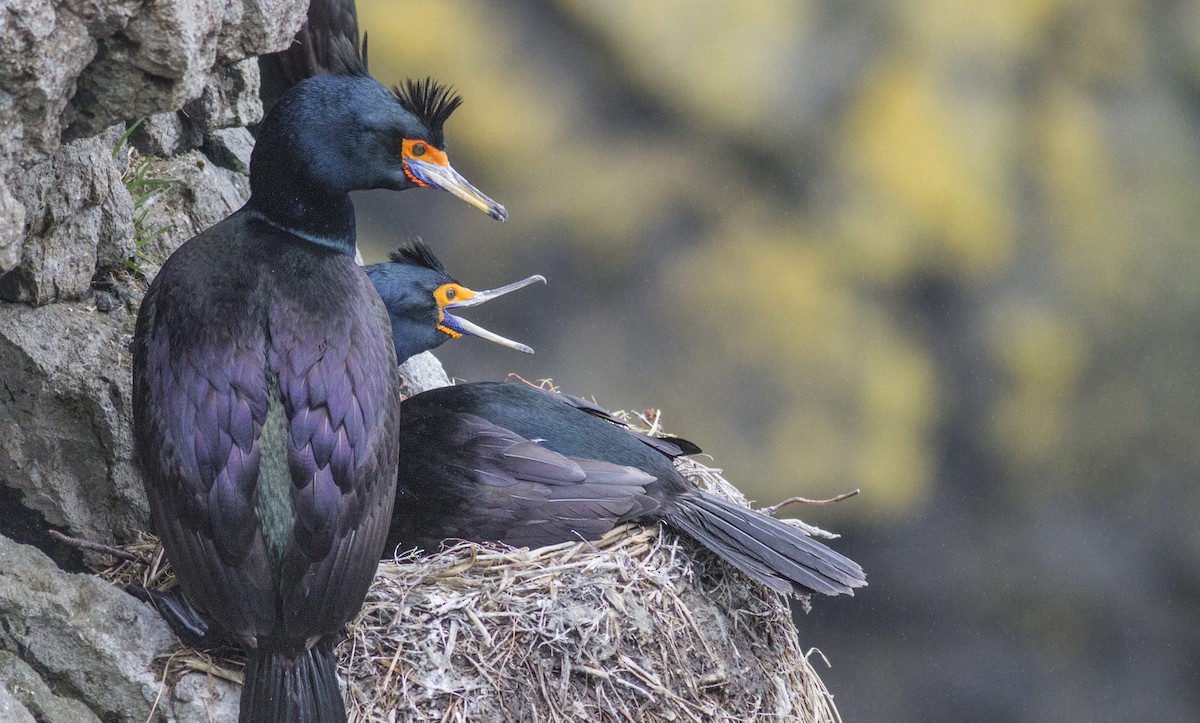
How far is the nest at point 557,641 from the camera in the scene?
2475 mm

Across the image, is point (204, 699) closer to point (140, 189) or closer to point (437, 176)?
point (437, 176)

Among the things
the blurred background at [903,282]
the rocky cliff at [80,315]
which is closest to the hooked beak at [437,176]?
the rocky cliff at [80,315]

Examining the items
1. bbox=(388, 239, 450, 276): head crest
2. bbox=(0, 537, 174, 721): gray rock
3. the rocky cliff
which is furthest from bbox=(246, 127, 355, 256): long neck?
bbox=(0, 537, 174, 721): gray rock

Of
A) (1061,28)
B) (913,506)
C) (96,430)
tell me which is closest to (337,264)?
(96,430)

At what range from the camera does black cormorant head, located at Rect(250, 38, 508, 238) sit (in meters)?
2.67

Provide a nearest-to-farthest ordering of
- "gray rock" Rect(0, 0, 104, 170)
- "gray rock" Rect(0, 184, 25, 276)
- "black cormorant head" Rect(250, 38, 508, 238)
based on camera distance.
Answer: "gray rock" Rect(0, 0, 104, 170) → "gray rock" Rect(0, 184, 25, 276) → "black cormorant head" Rect(250, 38, 508, 238)

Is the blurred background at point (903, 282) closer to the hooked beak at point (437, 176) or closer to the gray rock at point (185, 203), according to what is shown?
the gray rock at point (185, 203)

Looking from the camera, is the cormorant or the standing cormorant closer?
the cormorant

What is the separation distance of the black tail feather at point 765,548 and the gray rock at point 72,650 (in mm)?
1249

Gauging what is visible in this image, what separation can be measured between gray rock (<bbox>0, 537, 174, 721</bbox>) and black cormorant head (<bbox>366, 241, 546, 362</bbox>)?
1183 mm

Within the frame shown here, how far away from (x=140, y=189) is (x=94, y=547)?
1.15 meters

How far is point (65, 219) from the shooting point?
8.60ft

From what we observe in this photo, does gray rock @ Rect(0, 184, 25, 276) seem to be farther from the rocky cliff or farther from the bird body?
the bird body

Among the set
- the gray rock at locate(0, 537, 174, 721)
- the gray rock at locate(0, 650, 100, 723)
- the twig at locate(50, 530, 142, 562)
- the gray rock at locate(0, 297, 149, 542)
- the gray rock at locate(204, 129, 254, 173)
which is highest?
the gray rock at locate(204, 129, 254, 173)
